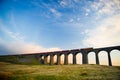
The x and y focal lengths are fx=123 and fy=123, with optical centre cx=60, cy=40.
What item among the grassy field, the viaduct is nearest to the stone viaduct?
the viaduct

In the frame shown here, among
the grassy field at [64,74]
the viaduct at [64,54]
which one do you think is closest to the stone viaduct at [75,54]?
the viaduct at [64,54]

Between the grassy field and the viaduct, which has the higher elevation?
the viaduct

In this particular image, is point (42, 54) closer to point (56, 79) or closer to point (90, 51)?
point (90, 51)

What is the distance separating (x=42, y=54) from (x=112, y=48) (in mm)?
43987

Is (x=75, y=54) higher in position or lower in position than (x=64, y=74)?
higher

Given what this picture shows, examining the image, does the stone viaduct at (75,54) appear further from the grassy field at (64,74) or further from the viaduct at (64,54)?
the grassy field at (64,74)

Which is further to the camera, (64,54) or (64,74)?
(64,54)

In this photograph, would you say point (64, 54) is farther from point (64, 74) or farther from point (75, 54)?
point (64, 74)

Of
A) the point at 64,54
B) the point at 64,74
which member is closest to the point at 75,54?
the point at 64,54

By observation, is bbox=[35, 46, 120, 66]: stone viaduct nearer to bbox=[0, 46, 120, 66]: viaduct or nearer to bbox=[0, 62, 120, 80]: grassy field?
bbox=[0, 46, 120, 66]: viaduct

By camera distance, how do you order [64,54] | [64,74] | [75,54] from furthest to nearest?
[64,54] < [75,54] < [64,74]

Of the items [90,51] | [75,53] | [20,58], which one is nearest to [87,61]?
[90,51]

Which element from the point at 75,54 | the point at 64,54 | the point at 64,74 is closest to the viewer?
the point at 64,74

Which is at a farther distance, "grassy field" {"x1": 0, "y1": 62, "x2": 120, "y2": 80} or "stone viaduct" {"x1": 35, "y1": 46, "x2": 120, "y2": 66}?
"stone viaduct" {"x1": 35, "y1": 46, "x2": 120, "y2": 66}
